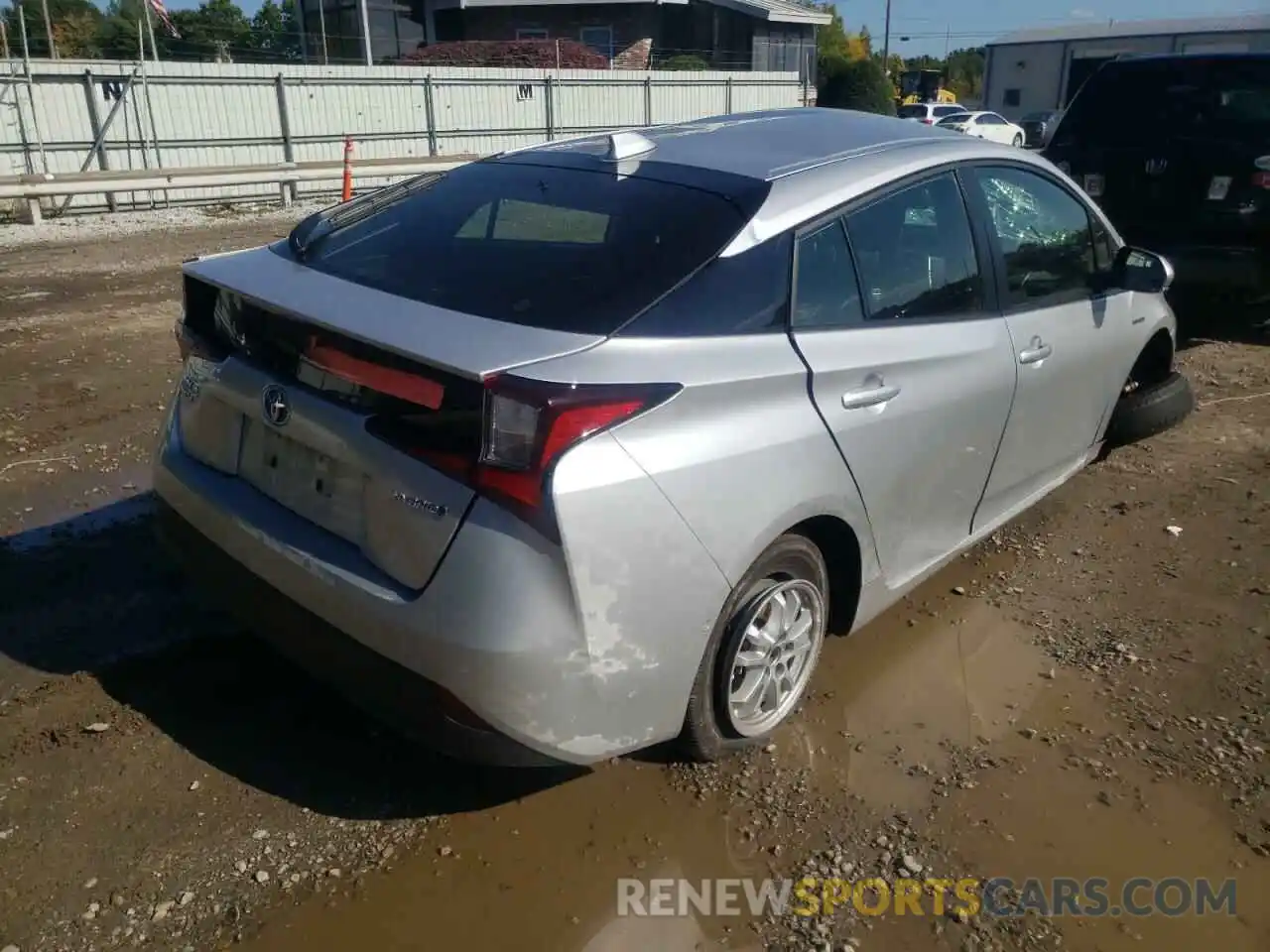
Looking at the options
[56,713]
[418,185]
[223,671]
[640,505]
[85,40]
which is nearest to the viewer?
[640,505]

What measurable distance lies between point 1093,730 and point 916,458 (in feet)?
3.34

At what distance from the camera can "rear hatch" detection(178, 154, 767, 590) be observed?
92.0 inches

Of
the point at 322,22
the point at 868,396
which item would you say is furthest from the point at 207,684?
the point at 322,22

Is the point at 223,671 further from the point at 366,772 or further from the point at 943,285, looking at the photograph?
the point at 943,285

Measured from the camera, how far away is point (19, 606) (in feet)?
12.0

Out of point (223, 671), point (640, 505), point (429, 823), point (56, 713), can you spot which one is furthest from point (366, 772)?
point (640, 505)

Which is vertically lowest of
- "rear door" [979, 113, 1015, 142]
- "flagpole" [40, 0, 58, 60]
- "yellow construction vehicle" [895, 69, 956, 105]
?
"rear door" [979, 113, 1015, 142]

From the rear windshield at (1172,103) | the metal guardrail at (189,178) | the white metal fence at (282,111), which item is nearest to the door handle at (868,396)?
the rear windshield at (1172,103)

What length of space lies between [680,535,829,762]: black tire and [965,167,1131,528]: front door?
1.19 m

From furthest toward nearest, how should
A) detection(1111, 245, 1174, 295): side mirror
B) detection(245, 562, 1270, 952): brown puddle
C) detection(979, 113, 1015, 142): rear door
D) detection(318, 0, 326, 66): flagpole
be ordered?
detection(318, 0, 326, 66): flagpole, detection(979, 113, 1015, 142): rear door, detection(1111, 245, 1174, 295): side mirror, detection(245, 562, 1270, 952): brown puddle

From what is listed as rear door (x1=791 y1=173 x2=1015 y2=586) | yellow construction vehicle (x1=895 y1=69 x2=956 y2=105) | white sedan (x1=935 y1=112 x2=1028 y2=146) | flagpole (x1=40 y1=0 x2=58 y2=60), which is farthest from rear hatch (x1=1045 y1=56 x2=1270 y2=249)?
yellow construction vehicle (x1=895 y1=69 x2=956 y2=105)

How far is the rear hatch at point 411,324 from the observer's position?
2338mm

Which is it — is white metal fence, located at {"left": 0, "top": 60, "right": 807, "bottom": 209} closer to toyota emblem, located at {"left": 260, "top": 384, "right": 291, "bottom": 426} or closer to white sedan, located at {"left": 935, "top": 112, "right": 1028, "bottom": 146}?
white sedan, located at {"left": 935, "top": 112, "right": 1028, "bottom": 146}

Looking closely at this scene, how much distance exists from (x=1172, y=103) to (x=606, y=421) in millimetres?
7533
